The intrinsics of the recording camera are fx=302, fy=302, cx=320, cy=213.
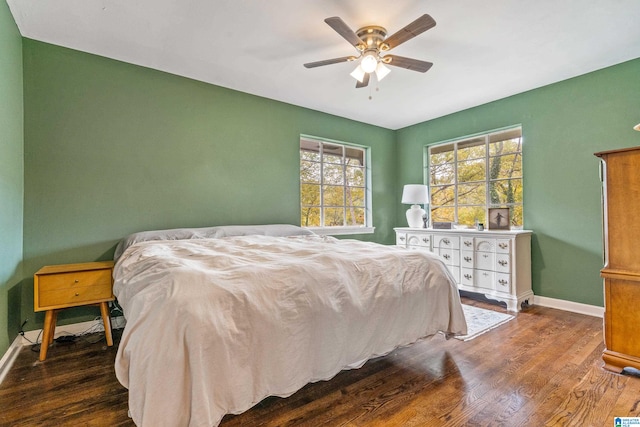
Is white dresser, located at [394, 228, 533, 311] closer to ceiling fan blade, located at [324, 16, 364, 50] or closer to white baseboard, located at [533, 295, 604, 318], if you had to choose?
white baseboard, located at [533, 295, 604, 318]

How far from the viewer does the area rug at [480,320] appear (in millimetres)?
2678

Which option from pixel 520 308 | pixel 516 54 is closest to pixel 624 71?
pixel 516 54

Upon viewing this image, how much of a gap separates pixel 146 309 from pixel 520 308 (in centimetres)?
371

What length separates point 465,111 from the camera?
14.1 feet

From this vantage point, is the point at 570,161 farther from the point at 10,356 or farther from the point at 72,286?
the point at 10,356

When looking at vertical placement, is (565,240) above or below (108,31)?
below

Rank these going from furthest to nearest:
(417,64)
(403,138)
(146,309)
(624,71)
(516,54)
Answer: (403,138)
(624,71)
(516,54)
(417,64)
(146,309)

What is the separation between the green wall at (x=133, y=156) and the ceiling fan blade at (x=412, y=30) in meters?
2.03

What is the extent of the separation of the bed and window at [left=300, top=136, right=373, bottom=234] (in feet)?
7.25

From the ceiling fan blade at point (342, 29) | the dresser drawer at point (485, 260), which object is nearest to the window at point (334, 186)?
the dresser drawer at point (485, 260)

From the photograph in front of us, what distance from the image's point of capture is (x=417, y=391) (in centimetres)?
178

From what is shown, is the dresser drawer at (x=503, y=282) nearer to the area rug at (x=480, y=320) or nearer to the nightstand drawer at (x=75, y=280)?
the area rug at (x=480, y=320)

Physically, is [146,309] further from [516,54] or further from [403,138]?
[403,138]

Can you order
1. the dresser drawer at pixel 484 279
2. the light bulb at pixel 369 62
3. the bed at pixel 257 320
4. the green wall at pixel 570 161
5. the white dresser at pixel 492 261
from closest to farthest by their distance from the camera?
1. the bed at pixel 257 320
2. the light bulb at pixel 369 62
3. the green wall at pixel 570 161
4. the white dresser at pixel 492 261
5. the dresser drawer at pixel 484 279
